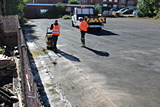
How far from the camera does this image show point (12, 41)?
13.8 m

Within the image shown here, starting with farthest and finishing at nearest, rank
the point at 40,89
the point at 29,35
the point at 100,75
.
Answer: the point at 29,35
the point at 100,75
the point at 40,89

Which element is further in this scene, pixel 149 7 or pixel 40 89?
pixel 149 7

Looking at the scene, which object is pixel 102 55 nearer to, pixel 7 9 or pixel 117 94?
pixel 117 94

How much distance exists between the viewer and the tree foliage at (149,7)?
38256mm

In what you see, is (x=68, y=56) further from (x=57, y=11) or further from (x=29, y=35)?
(x=57, y=11)

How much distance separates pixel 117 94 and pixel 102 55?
15.1 feet

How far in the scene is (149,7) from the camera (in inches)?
1574

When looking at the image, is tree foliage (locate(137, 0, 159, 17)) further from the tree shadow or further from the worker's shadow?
the tree shadow

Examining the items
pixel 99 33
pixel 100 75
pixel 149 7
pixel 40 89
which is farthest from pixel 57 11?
pixel 40 89

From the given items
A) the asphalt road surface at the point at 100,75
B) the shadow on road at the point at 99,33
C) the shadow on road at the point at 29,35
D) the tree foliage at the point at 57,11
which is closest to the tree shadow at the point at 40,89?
the asphalt road surface at the point at 100,75

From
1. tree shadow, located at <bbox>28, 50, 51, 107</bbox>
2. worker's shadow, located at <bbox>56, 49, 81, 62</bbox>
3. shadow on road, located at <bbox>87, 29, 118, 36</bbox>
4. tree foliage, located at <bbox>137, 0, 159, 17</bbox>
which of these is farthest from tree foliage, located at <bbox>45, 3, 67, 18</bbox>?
tree shadow, located at <bbox>28, 50, 51, 107</bbox>

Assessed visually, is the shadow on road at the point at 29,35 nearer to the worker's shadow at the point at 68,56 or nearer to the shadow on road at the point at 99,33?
the worker's shadow at the point at 68,56

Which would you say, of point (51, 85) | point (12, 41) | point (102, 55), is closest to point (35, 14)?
point (12, 41)

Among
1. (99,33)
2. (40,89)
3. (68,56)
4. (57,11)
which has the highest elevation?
(57,11)
